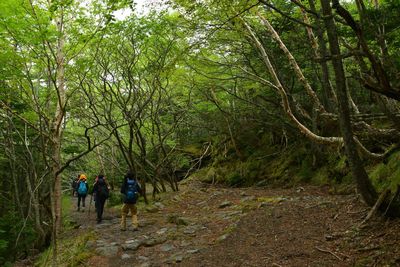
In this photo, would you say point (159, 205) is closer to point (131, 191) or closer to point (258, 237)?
point (131, 191)

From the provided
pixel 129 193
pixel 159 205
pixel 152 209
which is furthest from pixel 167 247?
pixel 159 205

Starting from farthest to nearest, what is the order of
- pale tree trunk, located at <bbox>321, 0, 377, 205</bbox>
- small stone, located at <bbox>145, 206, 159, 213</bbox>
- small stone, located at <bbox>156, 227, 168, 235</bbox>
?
small stone, located at <bbox>145, 206, 159, 213</bbox>, small stone, located at <bbox>156, 227, 168, 235</bbox>, pale tree trunk, located at <bbox>321, 0, 377, 205</bbox>

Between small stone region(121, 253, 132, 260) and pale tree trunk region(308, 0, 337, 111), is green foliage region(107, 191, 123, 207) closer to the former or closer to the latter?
small stone region(121, 253, 132, 260)

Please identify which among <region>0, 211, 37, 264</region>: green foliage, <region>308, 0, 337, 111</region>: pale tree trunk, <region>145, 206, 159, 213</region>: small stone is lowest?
<region>0, 211, 37, 264</region>: green foliage

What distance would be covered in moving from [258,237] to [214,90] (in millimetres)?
12283

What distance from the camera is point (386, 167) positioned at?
322 inches

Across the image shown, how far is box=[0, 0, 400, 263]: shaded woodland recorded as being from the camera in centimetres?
657

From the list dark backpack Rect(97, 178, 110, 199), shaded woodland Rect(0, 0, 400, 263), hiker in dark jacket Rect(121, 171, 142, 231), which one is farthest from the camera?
dark backpack Rect(97, 178, 110, 199)

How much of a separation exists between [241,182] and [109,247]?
10.6 meters

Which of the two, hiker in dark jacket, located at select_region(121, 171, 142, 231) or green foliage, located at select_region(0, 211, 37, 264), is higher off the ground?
hiker in dark jacket, located at select_region(121, 171, 142, 231)

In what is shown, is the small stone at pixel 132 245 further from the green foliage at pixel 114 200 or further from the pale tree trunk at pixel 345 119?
the green foliage at pixel 114 200

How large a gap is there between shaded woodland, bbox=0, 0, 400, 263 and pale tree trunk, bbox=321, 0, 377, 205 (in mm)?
20

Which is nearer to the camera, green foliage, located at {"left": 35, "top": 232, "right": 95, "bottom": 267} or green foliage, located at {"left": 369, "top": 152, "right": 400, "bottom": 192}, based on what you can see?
green foliage, located at {"left": 369, "top": 152, "right": 400, "bottom": 192}

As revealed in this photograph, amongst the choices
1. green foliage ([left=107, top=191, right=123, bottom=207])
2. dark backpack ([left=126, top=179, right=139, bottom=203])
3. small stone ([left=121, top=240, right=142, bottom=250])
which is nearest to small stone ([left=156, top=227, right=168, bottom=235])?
small stone ([left=121, top=240, right=142, bottom=250])
